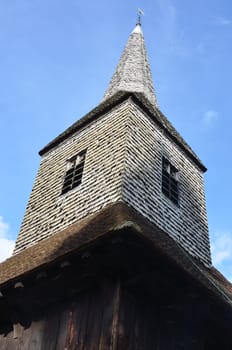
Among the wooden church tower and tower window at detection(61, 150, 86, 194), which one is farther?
tower window at detection(61, 150, 86, 194)

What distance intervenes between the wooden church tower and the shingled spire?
8.08 ft

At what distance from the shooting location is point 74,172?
1109cm

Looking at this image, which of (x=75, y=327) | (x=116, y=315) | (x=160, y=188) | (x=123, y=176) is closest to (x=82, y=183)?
(x=123, y=176)

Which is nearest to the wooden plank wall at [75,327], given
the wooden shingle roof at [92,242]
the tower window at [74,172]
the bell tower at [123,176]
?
the wooden shingle roof at [92,242]

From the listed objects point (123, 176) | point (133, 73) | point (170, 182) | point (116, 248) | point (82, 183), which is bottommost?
point (116, 248)

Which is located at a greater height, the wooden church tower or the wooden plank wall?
the wooden church tower

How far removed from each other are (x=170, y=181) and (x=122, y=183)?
8.15ft

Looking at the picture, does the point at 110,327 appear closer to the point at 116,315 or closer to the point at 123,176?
the point at 116,315

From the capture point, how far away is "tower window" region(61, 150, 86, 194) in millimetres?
10758

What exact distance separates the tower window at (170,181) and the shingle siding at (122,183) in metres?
0.21

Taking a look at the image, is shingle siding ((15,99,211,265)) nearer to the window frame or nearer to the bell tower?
the bell tower

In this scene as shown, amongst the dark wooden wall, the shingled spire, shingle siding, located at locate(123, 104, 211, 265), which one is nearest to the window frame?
shingle siding, located at locate(123, 104, 211, 265)

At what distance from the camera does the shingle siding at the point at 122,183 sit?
9.42 metres

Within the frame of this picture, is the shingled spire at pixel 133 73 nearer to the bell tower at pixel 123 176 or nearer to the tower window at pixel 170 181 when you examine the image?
the bell tower at pixel 123 176
